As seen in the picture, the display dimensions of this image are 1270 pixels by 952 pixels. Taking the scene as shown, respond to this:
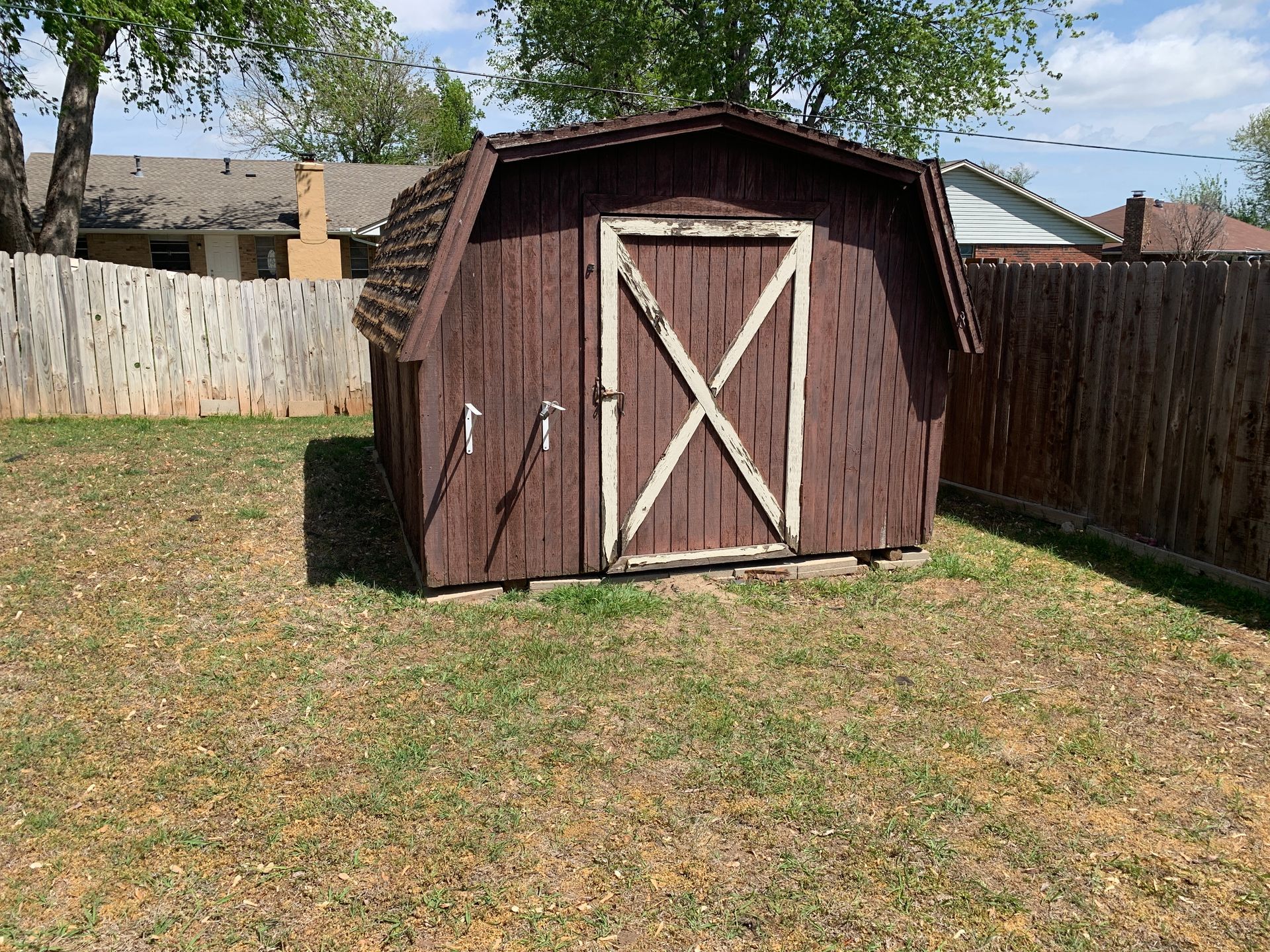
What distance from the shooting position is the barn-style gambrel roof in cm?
565

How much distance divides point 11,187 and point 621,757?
1646 cm

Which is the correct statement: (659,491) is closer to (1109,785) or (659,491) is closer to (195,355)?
(1109,785)

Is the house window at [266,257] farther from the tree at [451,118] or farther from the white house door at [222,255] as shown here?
the tree at [451,118]

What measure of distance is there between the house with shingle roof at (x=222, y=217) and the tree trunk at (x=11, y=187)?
4.16m

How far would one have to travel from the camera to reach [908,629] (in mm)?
6160

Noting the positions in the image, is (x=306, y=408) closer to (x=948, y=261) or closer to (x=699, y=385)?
(x=699, y=385)

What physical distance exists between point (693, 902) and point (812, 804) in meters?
0.85

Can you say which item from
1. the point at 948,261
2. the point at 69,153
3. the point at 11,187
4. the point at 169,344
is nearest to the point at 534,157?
the point at 948,261

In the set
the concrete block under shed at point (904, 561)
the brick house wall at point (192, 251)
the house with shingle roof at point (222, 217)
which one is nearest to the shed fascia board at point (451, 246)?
the concrete block under shed at point (904, 561)

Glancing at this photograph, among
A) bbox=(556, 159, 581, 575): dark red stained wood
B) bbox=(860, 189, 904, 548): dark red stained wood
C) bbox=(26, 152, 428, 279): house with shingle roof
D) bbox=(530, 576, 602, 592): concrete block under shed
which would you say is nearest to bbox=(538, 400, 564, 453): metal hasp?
bbox=(556, 159, 581, 575): dark red stained wood

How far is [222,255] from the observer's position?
2253cm

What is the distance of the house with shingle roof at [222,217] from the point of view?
21.2 metres

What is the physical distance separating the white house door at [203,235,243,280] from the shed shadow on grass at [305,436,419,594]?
14.0m

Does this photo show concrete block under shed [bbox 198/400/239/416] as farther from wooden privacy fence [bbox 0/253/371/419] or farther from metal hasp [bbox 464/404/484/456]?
metal hasp [bbox 464/404/484/456]
